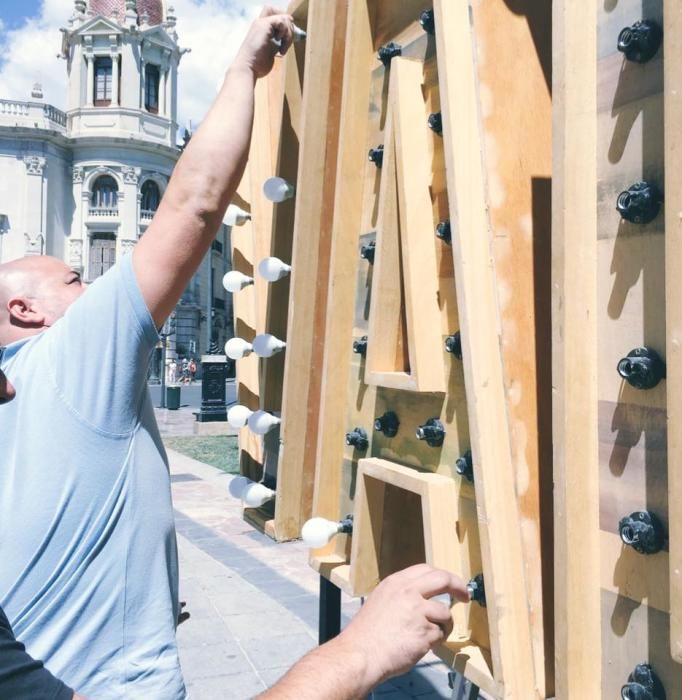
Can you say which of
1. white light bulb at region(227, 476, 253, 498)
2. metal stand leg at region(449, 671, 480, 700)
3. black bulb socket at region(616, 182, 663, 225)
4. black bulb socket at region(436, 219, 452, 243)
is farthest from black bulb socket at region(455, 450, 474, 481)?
metal stand leg at region(449, 671, 480, 700)

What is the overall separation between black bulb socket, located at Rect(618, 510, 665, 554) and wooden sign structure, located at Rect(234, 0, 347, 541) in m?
1.44

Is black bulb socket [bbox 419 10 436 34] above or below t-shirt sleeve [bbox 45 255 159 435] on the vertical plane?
above

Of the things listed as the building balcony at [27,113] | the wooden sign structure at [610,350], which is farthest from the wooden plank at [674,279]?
the building balcony at [27,113]

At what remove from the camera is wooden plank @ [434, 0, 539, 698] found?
5.84ft

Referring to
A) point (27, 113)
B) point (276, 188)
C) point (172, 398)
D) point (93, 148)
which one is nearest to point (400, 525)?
point (276, 188)

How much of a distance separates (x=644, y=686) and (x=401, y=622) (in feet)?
1.58

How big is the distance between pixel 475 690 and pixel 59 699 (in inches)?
91.2

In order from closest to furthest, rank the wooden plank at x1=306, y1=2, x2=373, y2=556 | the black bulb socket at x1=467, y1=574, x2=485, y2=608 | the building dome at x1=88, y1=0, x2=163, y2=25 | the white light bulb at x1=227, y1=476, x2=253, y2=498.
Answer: the black bulb socket at x1=467, y1=574, x2=485, y2=608 → the wooden plank at x1=306, y1=2, x2=373, y2=556 → the white light bulb at x1=227, y1=476, x2=253, y2=498 → the building dome at x1=88, y1=0, x2=163, y2=25

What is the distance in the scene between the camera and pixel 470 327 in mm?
1875

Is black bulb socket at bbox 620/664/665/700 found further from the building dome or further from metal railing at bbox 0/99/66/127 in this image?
the building dome

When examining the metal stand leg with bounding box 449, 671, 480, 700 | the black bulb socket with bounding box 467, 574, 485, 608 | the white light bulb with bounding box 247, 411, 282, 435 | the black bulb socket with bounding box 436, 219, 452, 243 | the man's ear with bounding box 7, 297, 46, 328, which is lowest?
the metal stand leg with bounding box 449, 671, 480, 700

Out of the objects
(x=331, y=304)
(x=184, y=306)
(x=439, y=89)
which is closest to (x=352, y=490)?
(x=331, y=304)

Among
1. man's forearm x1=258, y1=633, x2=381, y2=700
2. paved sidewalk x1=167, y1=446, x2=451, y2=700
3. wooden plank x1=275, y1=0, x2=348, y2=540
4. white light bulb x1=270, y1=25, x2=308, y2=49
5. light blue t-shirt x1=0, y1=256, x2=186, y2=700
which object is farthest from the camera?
paved sidewalk x1=167, y1=446, x2=451, y2=700

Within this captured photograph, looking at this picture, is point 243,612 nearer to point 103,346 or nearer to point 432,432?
point 432,432
